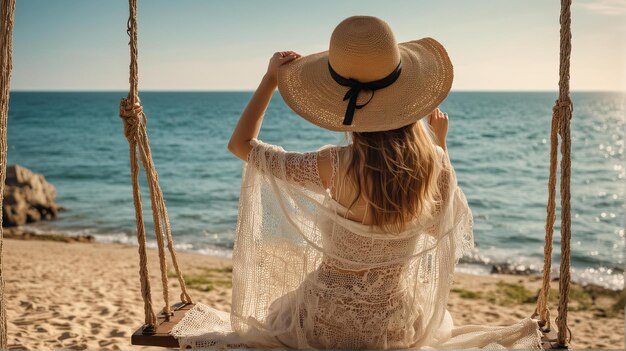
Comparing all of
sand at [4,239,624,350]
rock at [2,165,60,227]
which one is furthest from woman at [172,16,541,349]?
rock at [2,165,60,227]

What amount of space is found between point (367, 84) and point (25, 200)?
29.5ft

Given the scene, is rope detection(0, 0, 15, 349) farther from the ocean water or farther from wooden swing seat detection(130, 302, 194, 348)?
the ocean water

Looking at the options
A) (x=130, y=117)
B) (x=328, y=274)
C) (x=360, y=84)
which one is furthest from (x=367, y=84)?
(x=130, y=117)

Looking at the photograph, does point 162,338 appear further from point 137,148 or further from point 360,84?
point 360,84

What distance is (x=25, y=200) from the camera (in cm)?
936

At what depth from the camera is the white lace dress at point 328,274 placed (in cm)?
177

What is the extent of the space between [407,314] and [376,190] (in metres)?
0.42

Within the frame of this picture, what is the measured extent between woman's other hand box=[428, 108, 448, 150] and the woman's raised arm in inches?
18.1

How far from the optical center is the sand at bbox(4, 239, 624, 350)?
12.5 feet

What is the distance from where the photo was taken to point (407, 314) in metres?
1.81

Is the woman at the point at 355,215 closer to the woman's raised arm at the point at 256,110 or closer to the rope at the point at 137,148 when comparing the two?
the woman's raised arm at the point at 256,110

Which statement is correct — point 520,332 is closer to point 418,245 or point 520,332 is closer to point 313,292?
point 418,245

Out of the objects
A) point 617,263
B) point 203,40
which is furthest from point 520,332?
point 203,40

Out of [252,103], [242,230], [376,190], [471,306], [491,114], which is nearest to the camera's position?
[376,190]
